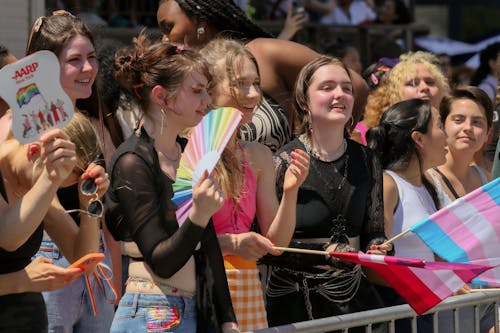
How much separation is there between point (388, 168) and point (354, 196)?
0.80m

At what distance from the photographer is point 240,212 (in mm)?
4863

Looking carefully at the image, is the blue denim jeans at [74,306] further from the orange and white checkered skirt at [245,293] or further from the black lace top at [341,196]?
the black lace top at [341,196]

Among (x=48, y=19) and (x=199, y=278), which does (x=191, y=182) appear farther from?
(x=48, y=19)

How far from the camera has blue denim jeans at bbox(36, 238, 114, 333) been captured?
453 centimetres

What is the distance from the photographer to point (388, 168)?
5945mm

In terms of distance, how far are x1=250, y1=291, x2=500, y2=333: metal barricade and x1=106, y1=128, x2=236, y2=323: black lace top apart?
0.96 ft

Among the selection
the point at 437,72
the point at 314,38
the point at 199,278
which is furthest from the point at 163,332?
the point at 314,38

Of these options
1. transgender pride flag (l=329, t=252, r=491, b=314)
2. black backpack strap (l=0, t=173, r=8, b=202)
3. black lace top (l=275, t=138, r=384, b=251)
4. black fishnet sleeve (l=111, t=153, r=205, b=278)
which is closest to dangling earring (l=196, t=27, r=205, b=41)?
black lace top (l=275, t=138, r=384, b=251)

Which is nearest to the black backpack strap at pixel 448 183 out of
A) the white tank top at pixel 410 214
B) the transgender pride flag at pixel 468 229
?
the white tank top at pixel 410 214

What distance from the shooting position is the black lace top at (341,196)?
16.8 feet

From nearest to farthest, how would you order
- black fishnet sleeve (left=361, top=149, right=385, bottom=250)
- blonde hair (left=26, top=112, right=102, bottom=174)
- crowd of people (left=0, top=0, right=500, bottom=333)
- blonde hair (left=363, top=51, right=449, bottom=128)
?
crowd of people (left=0, top=0, right=500, bottom=333) → blonde hair (left=26, top=112, right=102, bottom=174) → black fishnet sleeve (left=361, top=149, right=385, bottom=250) → blonde hair (left=363, top=51, right=449, bottom=128)

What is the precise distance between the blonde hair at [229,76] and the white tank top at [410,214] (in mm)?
1117

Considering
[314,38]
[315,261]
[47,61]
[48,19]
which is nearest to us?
[47,61]

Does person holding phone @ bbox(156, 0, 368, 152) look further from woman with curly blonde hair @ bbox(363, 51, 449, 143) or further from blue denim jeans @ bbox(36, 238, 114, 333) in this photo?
blue denim jeans @ bbox(36, 238, 114, 333)
